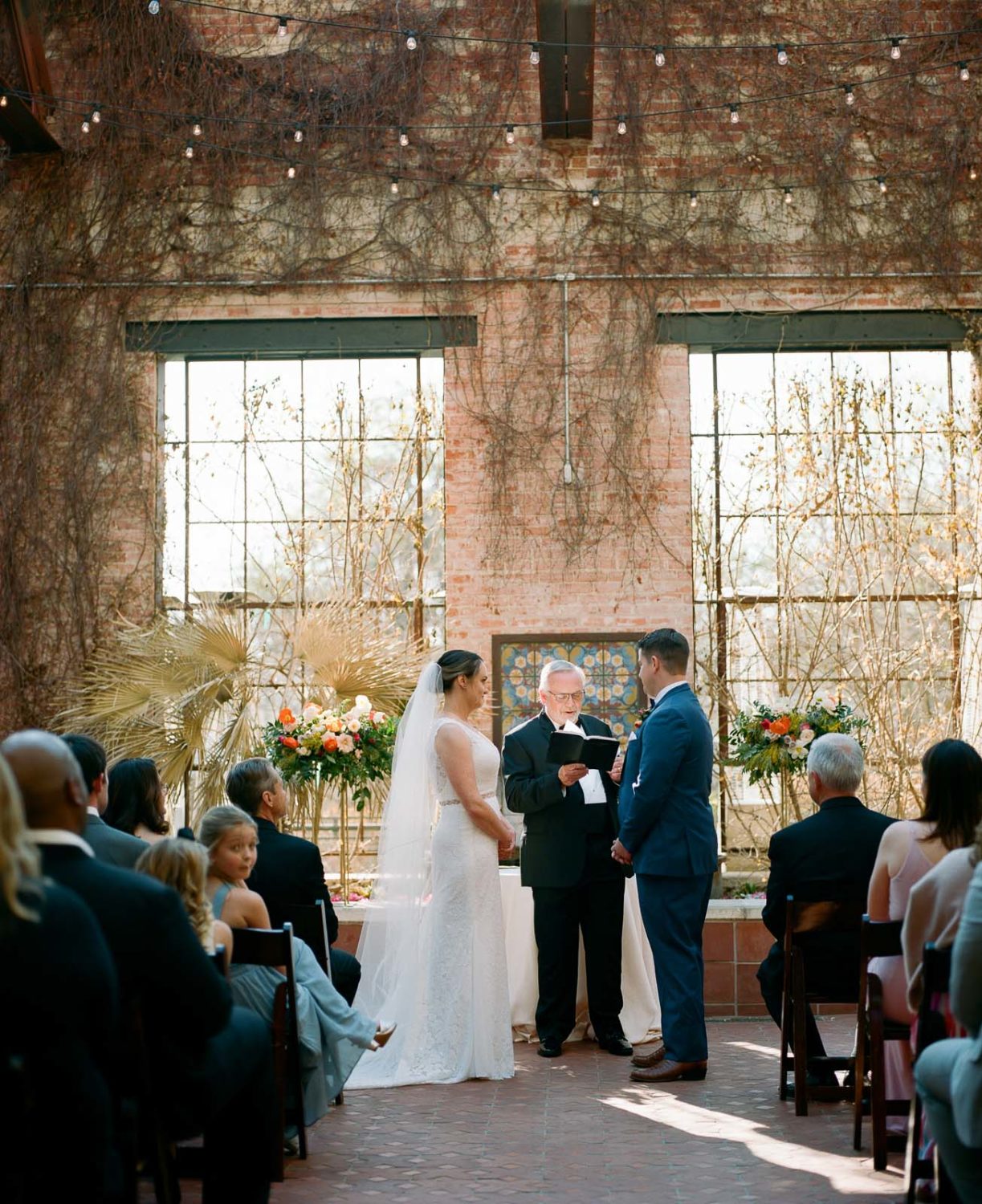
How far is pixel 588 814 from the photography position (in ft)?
22.9

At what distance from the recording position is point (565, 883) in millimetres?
6871

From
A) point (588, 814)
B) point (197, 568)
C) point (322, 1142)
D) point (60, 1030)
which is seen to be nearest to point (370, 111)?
point (197, 568)

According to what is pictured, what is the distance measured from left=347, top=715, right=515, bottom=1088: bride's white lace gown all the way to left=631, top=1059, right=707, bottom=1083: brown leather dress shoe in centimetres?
57

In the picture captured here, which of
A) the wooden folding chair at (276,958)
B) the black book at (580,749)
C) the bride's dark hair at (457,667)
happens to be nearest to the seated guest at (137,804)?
the wooden folding chair at (276,958)

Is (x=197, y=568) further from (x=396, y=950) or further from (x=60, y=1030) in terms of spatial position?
(x=60, y=1030)

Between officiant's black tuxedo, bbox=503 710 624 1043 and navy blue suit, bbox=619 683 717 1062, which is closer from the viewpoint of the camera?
navy blue suit, bbox=619 683 717 1062

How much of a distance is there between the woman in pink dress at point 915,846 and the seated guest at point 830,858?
1.59ft

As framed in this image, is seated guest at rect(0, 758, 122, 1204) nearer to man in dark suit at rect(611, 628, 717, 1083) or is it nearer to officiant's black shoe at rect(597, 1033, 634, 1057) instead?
man in dark suit at rect(611, 628, 717, 1083)

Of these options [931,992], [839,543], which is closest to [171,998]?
[931,992]

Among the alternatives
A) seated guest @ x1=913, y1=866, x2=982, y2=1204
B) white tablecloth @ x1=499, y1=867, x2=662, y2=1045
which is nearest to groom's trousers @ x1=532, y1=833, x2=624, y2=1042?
white tablecloth @ x1=499, y1=867, x2=662, y2=1045

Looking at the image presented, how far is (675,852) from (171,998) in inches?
129

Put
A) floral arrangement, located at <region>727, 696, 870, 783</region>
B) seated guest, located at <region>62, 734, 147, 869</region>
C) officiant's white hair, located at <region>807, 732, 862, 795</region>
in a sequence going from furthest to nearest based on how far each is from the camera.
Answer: floral arrangement, located at <region>727, 696, 870, 783</region>, officiant's white hair, located at <region>807, 732, 862, 795</region>, seated guest, located at <region>62, 734, 147, 869</region>

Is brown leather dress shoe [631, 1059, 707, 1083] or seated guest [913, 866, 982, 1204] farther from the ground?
seated guest [913, 866, 982, 1204]

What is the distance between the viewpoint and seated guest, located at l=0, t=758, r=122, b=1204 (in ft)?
8.72
